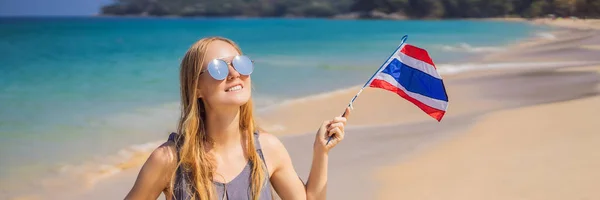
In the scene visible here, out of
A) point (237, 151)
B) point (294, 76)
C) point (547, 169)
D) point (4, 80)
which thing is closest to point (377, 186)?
point (547, 169)

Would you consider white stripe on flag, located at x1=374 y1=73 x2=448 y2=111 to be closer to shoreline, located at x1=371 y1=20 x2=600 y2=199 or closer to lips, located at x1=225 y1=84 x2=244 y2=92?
lips, located at x1=225 y1=84 x2=244 y2=92

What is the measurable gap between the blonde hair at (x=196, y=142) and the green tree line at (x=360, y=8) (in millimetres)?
63445

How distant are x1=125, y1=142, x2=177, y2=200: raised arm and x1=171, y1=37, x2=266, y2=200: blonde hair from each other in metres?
0.03

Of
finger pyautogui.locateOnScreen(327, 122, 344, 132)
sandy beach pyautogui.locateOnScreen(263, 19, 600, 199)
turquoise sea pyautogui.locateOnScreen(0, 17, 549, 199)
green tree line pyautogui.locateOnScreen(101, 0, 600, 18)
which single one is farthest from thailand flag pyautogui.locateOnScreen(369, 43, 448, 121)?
green tree line pyautogui.locateOnScreen(101, 0, 600, 18)

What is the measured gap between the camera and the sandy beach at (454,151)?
513cm

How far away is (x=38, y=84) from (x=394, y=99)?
33.4 feet

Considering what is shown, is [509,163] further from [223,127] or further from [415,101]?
[223,127]

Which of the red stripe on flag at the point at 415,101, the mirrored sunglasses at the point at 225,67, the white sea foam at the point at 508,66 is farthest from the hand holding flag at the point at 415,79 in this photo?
the white sea foam at the point at 508,66

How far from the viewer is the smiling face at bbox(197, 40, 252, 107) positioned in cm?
235

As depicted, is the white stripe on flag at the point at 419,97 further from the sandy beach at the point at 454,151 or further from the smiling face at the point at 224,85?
the sandy beach at the point at 454,151

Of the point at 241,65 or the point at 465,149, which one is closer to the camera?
the point at 241,65

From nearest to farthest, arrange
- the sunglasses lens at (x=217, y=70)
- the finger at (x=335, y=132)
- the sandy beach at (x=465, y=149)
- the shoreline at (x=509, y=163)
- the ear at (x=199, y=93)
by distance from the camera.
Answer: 1. the sunglasses lens at (x=217, y=70)
2. the ear at (x=199, y=93)
3. the finger at (x=335, y=132)
4. the shoreline at (x=509, y=163)
5. the sandy beach at (x=465, y=149)

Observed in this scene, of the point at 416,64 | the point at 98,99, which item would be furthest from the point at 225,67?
the point at 98,99

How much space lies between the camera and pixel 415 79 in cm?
289
